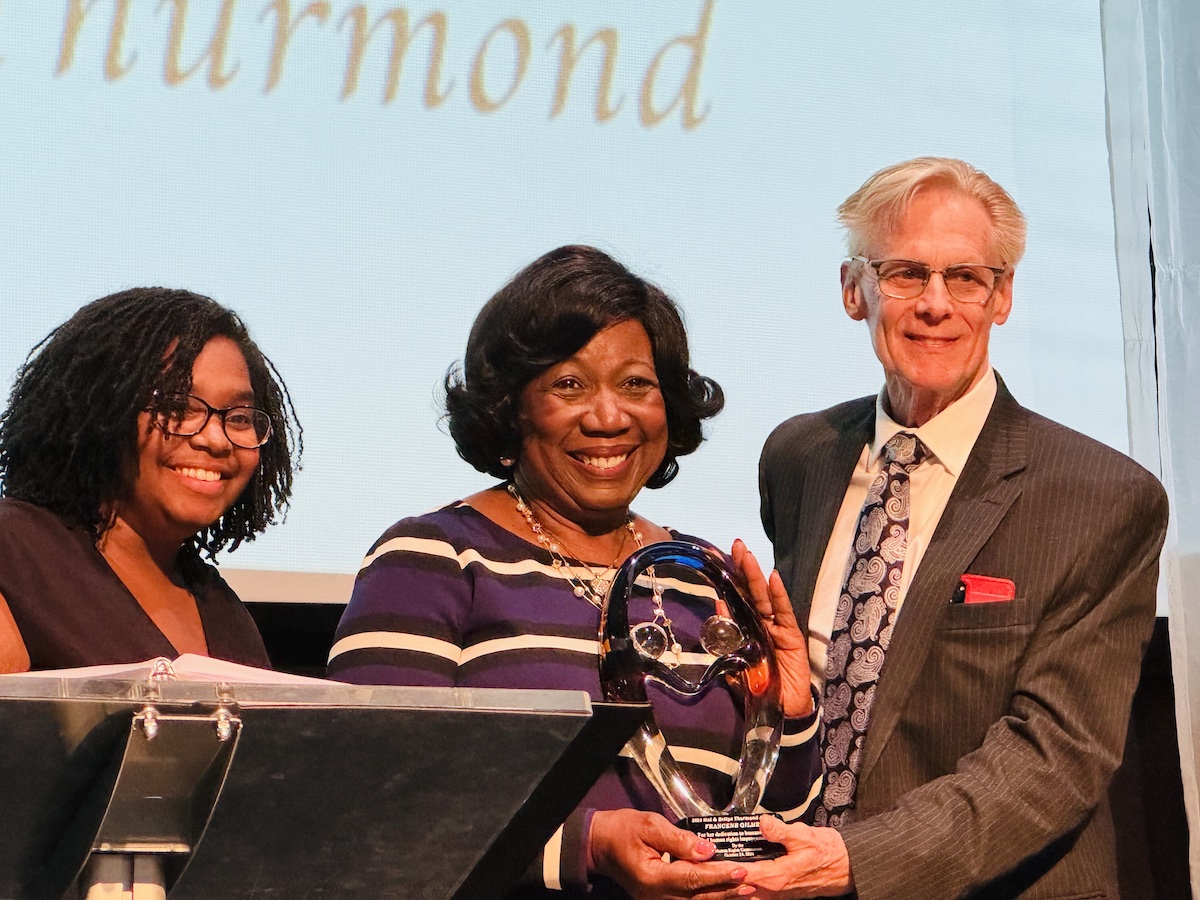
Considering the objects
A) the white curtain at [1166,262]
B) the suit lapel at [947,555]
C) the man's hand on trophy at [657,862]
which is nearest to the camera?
the man's hand on trophy at [657,862]

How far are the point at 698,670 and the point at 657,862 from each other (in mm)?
322

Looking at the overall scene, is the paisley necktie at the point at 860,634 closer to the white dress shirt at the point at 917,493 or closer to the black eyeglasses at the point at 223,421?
the white dress shirt at the point at 917,493

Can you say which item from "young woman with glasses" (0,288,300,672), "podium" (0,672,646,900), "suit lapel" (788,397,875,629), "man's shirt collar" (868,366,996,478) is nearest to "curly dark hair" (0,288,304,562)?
"young woman with glasses" (0,288,300,672)

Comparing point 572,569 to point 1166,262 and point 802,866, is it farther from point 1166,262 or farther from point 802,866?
point 1166,262

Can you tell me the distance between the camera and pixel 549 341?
6.78 ft

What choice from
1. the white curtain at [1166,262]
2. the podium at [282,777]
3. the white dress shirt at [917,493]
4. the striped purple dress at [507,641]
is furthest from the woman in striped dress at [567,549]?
the white curtain at [1166,262]

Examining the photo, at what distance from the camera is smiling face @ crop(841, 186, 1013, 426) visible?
2.36 meters

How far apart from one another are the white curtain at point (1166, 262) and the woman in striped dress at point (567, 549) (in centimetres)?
144

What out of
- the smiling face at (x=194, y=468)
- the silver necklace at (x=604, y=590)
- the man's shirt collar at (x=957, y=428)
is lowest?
the silver necklace at (x=604, y=590)

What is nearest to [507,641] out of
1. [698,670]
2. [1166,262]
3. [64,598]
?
[698,670]

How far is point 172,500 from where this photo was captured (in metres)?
1.96

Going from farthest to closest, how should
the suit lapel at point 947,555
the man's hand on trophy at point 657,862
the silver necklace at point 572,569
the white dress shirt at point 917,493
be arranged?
the white dress shirt at point 917,493 → the suit lapel at point 947,555 → the silver necklace at point 572,569 → the man's hand on trophy at point 657,862

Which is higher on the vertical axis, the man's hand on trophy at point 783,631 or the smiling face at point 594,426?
the smiling face at point 594,426

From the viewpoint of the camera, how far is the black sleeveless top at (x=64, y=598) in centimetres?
177
